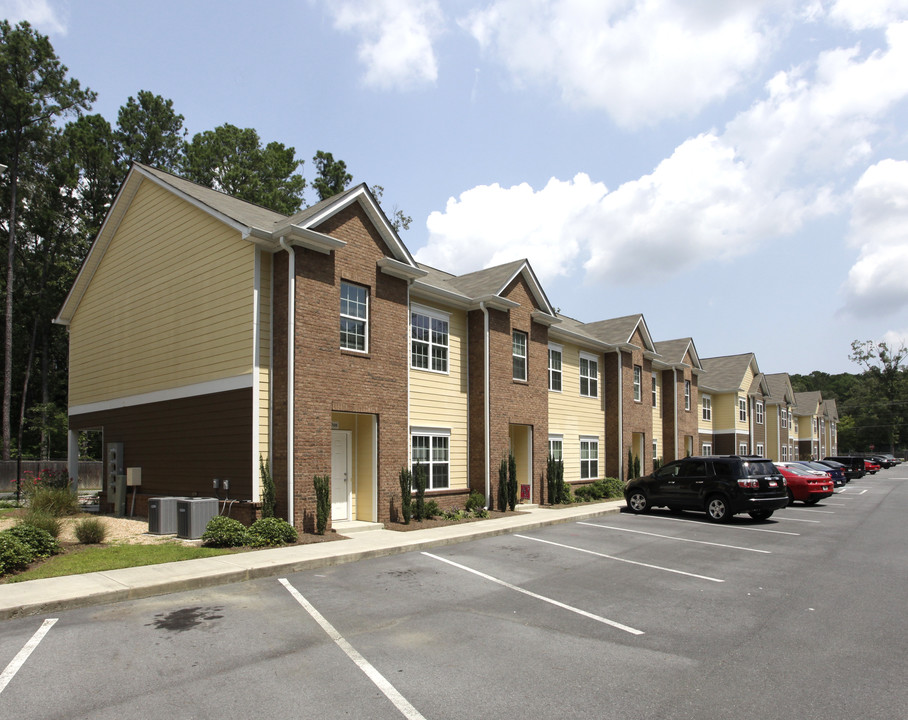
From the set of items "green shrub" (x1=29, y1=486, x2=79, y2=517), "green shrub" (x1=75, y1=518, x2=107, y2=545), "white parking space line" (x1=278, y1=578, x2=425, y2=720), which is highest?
"green shrub" (x1=29, y1=486, x2=79, y2=517)

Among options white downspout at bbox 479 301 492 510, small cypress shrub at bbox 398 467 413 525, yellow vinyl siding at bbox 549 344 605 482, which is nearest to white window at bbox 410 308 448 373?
white downspout at bbox 479 301 492 510

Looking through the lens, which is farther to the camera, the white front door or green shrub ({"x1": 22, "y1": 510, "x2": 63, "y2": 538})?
the white front door

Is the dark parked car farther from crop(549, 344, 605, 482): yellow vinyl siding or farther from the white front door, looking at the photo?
the white front door

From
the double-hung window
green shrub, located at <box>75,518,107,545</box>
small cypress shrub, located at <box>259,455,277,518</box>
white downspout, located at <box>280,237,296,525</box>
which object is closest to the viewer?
green shrub, located at <box>75,518,107,545</box>

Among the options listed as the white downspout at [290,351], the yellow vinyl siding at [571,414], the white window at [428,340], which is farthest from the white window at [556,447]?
the white downspout at [290,351]

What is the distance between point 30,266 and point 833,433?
96.8 m

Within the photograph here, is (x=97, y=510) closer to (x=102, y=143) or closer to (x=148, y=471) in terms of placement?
(x=148, y=471)

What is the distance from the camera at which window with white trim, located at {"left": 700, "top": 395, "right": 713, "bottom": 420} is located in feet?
147

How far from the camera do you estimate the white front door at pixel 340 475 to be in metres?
16.8

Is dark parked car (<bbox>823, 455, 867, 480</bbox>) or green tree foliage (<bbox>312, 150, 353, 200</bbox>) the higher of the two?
green tree foliage (<bbox>312, 150, 353, 200</bbox>)

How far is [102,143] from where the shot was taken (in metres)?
43.2

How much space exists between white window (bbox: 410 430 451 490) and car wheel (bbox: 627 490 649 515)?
21.1ft

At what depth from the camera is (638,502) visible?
21.6 metres

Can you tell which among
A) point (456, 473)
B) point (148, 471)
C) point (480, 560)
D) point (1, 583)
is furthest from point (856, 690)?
point (148, 471)
